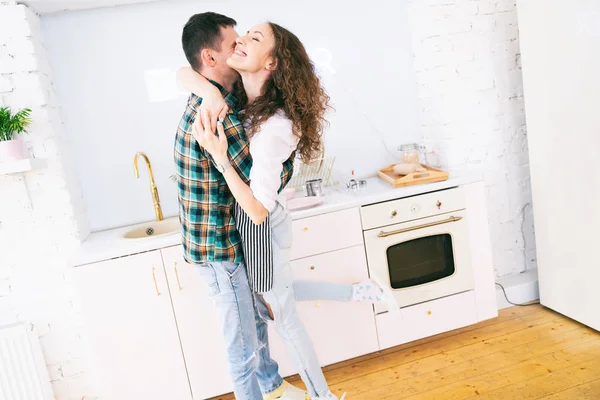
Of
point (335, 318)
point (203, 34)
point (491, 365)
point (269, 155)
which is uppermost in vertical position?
point (203, 34)

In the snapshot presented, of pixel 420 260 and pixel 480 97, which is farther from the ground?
pixel 480 97

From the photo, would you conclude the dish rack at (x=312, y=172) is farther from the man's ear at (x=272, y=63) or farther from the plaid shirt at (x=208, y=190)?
the man's ear at (x=272, y=63)

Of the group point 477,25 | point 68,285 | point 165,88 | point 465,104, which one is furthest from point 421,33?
point 68,285

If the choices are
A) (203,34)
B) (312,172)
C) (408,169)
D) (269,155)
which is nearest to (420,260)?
(408,169)

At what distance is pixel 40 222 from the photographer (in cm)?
245

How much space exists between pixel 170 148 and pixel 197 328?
1032 millimetres

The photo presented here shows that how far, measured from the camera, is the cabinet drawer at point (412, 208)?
96.0 inches

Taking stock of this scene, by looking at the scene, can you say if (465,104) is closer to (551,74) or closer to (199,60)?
Result: (551,74)

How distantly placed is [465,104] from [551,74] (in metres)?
0.48

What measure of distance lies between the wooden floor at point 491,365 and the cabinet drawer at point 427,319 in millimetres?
101

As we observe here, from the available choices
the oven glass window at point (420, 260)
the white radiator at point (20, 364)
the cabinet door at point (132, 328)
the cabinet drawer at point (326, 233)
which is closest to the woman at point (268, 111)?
the cabinet drawer at point (326, 233)

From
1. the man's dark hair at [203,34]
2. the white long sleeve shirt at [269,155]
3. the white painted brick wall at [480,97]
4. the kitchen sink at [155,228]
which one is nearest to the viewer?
the white long sleeve shirt at [269,155]

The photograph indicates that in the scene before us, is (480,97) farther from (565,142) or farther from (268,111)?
(268,111)

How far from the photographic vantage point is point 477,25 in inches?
109
